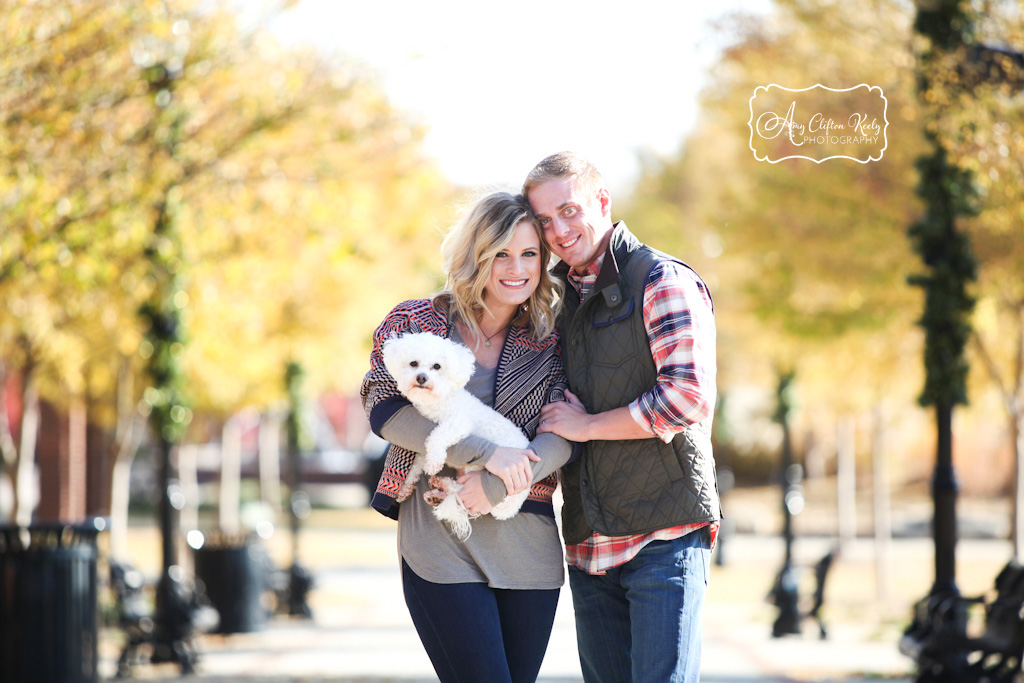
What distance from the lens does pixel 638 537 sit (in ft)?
11.2

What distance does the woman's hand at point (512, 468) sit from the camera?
333cm

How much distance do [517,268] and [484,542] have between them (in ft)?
3.04

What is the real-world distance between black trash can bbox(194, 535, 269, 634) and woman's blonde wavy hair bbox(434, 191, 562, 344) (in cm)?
809

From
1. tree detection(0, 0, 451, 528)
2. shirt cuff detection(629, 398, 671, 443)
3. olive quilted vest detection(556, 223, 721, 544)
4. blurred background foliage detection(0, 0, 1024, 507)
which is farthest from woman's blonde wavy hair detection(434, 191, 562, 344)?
tree detection(0, 0, 451, 528)

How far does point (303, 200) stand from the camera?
30.8 feet

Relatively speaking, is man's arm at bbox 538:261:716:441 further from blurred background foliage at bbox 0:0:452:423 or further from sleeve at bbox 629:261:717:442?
blurred background foliage at bbox 0:0:452:423

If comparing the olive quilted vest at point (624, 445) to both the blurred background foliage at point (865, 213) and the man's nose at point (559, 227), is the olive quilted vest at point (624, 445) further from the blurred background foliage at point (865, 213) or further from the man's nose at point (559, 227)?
the blurred background foliage at point (865, 213)

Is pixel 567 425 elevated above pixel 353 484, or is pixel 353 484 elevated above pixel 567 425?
pixel 567 425

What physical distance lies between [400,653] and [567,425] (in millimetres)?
7045

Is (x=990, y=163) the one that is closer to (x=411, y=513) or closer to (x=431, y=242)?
(x=411, y=513)

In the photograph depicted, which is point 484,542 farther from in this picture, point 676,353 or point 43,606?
point 43,606

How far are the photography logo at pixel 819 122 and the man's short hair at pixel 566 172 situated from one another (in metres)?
4.82

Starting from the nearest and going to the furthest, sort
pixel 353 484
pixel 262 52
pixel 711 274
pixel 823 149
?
pixel 262 52
pixel 823 149
pixel 711 274
pixel 353 484

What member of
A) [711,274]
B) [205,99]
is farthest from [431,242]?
[205,99]
